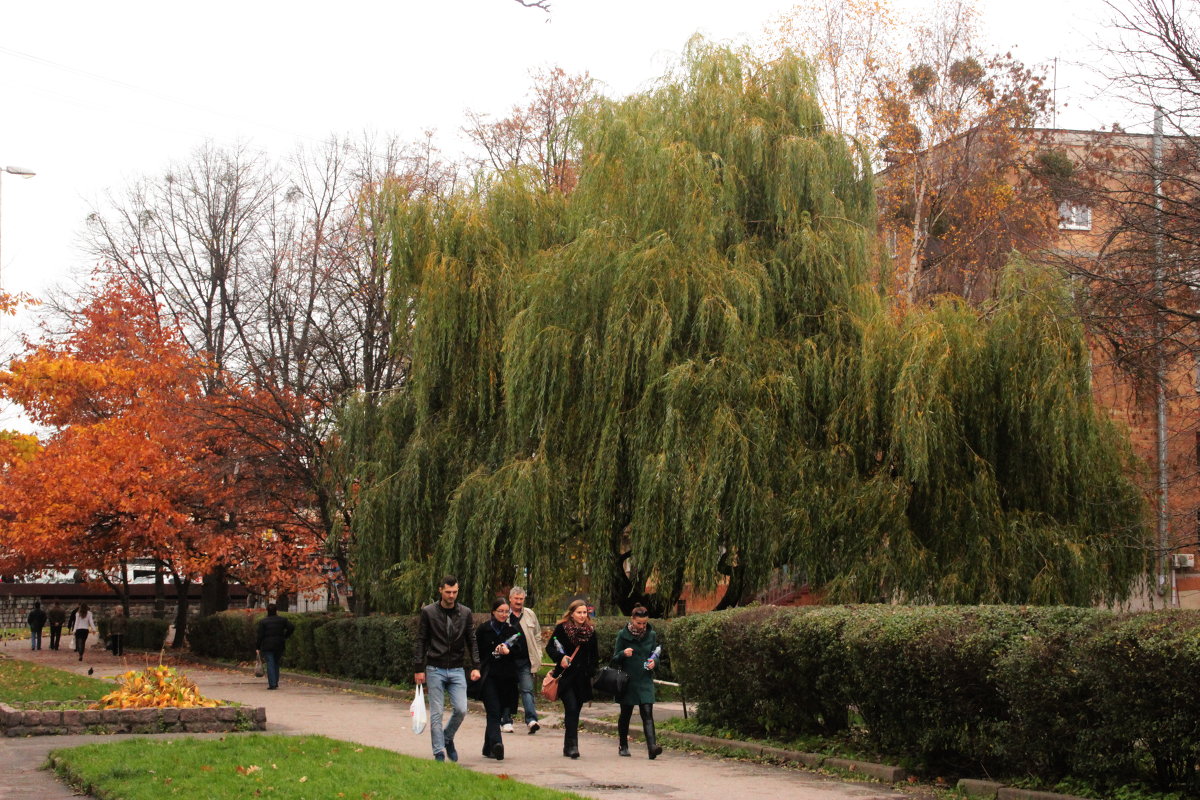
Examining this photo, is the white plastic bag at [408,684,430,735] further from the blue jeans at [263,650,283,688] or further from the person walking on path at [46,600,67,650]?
the person walking on path at [46,600,67,650]

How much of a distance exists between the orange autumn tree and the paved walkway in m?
14.1

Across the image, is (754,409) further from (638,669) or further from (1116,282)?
(1116,282)

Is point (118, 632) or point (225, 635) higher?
point (225, 635)

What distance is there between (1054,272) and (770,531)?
5.74 metres

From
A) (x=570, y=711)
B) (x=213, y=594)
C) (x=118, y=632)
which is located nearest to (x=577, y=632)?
(x=570, y=711)

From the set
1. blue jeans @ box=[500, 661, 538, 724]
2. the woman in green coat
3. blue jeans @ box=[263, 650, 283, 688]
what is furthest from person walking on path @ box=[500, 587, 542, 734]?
blue jeans @ box=[263, 650, 283, 688]

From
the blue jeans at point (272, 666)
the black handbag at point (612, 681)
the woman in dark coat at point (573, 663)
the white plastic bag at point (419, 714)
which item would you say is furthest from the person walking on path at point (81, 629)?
the white plastic bag at point (419, 714)

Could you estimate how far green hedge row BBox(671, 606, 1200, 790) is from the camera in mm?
8945

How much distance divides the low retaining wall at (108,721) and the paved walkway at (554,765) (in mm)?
215

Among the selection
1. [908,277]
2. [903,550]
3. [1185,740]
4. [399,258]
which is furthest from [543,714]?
[908,277]

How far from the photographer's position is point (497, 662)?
13039 mm

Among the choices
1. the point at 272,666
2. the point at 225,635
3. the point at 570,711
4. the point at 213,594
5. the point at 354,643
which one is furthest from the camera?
the point at 213,594

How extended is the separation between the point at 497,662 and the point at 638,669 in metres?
1.44

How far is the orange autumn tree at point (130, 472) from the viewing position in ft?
102
